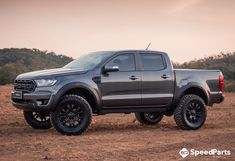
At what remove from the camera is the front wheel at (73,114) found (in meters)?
11.7

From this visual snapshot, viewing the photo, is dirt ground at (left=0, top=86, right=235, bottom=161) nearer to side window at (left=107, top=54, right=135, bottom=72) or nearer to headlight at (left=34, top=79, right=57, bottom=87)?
headlight at (left=34, top=79, right=57, bottom=87)

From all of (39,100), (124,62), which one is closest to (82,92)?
(39,100)

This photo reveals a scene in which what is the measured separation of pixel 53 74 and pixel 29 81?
0.51m

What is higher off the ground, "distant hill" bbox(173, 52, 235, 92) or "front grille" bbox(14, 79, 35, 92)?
"front grille" bbox(14, 79, 35, 92)

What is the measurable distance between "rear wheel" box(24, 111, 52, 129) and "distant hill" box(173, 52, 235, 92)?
71.9 feet

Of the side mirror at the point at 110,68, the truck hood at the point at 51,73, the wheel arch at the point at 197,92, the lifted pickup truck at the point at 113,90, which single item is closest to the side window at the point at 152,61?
the lifted pickup truck at the point at 113,90

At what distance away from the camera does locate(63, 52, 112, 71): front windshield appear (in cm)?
1243

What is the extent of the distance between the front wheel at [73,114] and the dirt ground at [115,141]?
0.72 ft

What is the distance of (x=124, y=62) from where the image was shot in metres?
12.8

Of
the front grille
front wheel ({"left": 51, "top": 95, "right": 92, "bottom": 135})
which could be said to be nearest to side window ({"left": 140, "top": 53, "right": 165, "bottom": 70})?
front wheel ({"left": 51, "top": 95, "right": 92, "bottom": 135})

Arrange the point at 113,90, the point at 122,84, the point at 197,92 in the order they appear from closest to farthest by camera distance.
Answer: the point at 113,90
the point at 122,84
the point at 197,92

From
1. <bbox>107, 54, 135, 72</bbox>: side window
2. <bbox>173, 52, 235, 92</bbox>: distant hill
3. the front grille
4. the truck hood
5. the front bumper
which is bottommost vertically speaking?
<bbox>173, 52, 235, 92</bbox>: distant hill

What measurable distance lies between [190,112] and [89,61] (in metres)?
2.74

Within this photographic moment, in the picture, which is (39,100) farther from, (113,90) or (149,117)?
(149,117)
